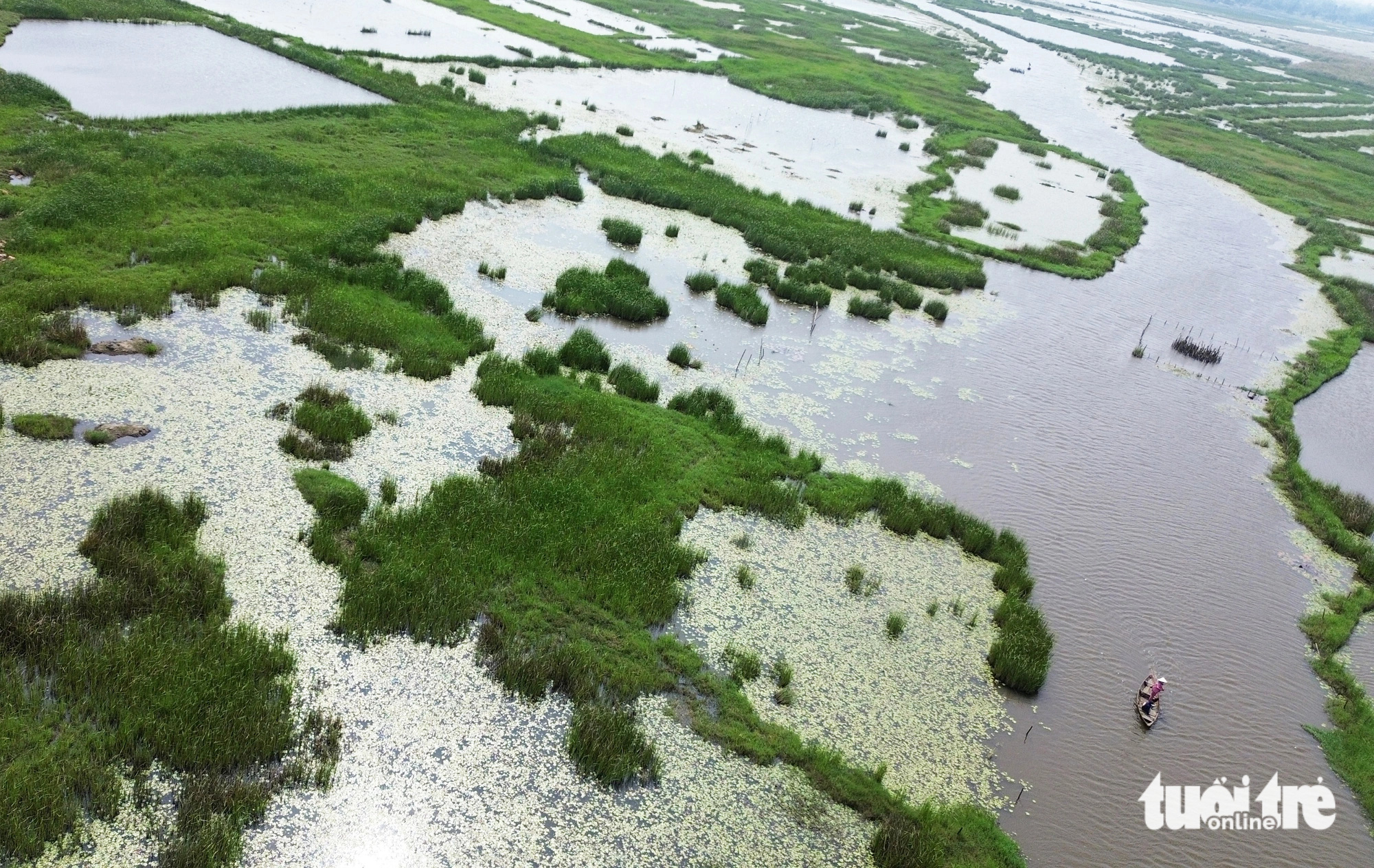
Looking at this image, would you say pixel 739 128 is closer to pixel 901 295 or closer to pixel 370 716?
pixel 901 295

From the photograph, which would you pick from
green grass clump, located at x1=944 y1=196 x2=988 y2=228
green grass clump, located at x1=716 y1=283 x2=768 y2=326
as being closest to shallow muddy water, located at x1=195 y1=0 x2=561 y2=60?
green grass clump, located at x1=944 y1=196 x2=988 y2=228

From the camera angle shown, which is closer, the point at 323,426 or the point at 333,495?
the point at 333,495

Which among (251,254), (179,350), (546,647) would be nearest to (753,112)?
(251,254)

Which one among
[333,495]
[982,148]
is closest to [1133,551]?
[333,495]

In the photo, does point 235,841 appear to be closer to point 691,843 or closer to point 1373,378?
point 691,843

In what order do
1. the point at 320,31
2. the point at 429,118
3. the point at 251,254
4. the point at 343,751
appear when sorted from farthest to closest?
the point at 320,31, the point at 429,118, the point at 251,254, the point at 343,751

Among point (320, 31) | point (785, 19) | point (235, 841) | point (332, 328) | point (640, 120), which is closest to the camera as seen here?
point (235, 841)
